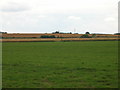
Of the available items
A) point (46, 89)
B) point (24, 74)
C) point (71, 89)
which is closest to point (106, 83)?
point (71, 89)

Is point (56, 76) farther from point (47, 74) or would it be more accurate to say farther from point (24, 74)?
point (24, 74)

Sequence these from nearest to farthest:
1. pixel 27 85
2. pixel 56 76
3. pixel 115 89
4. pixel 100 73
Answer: pixel 115 89, pixel 27 85, pixel 56 76, pixel 100 73

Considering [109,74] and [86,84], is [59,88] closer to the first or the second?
[86,84]

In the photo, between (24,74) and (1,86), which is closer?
(1,86)

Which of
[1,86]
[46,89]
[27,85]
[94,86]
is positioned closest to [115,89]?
[94,86]

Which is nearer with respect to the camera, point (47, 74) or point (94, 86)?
point (94, 86)

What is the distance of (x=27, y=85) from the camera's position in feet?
41.2

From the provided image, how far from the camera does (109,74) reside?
15656 mm

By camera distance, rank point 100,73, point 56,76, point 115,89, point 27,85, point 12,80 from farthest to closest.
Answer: point 100,73, point 56,76, point 12,80, point 27,85, point 115,89

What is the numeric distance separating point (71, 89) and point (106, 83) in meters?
2.07

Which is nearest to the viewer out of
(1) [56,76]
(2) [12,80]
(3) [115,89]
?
(3) [115,89]

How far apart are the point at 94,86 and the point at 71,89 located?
3.84ft

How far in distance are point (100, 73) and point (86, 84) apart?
11.5 ft

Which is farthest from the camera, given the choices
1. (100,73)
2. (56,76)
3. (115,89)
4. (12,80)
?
(100,73)
